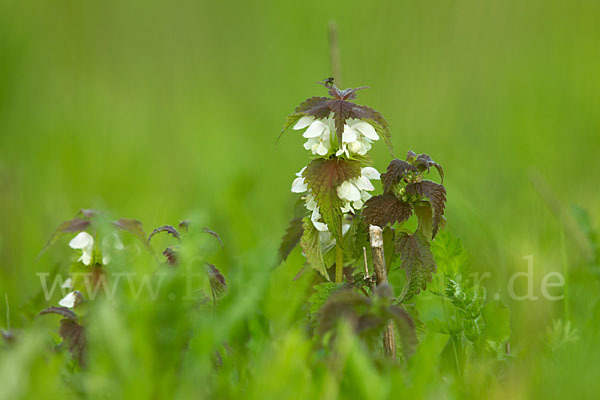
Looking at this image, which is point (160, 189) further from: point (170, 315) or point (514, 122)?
point (170, 315)

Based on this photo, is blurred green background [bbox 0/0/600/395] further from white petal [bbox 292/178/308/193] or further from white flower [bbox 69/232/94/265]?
white flower [bbox 69/232/94/265]

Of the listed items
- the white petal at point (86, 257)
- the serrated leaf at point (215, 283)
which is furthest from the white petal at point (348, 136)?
the white petal at point (86, 257)

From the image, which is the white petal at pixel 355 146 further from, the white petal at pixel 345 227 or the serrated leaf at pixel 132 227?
the serrated leaf at pixel 132 227

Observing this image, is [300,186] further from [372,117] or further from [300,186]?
[372,117]

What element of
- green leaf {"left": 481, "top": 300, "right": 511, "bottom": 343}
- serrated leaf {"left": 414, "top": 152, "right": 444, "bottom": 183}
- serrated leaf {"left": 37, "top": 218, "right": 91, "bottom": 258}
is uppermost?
serrated leaf {"left": 414, "top": 152, "right": 444, "bottom": 183}

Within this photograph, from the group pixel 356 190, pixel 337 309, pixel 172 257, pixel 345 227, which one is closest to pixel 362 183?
pixel 356 190

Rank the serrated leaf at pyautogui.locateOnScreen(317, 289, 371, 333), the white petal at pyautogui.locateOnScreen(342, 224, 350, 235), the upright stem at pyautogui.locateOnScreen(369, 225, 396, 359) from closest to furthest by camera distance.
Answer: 1. the serrated leaf at pyautogui.locateOnScreen(317, 289, 371, 333)
2. the upright stem at pyautogui.locateOnScreen(369, 225, 396, 359)
3. the white petal at pyautogui.locateOnScreen(342, 224, 350, 235)

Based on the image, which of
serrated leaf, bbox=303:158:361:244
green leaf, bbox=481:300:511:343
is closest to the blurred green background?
green leaf, bbox=481:300:511:343
